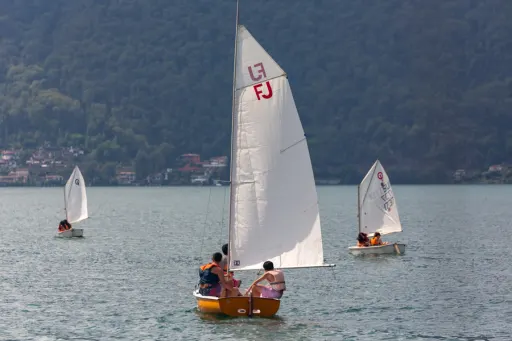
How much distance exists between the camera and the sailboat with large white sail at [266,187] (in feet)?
165

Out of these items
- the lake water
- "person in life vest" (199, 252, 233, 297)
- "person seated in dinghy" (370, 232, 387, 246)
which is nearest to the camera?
"person in life vest" (199, 252, 233, 297)

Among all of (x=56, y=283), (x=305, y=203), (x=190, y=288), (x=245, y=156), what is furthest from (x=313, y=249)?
(x=56, y=283)

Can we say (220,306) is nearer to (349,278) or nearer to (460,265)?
(349,278)

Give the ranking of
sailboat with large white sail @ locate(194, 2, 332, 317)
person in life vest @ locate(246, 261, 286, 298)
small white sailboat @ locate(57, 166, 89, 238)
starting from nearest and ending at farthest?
sailboat with large white sail @ locate(194, 2, 332, 317) < person in life vest @ locate(246, 261, 286, 298) < small white sailboat @ locate(57, 166, 89, 238)

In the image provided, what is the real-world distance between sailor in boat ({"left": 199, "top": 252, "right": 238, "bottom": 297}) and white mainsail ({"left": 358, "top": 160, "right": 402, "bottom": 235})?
42565 mm

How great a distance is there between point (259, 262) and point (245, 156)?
16.1ft

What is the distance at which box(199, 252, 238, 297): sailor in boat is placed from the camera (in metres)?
51.9

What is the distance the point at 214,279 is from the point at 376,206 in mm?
44775

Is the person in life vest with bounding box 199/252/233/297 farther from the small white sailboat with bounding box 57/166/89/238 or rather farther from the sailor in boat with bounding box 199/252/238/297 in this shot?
the small white sailboat with bounding box 57/166/89/238

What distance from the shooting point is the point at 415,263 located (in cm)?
8369

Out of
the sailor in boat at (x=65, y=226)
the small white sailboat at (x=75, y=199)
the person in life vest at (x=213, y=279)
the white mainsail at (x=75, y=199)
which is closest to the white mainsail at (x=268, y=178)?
the person in life vest at (x=213, y=279)

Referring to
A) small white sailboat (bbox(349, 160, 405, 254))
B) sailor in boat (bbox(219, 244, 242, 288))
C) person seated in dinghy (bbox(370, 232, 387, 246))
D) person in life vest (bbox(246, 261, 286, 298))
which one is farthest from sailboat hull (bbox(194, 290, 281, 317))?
small white sailboat (bbox(349, 160, 405, 254))

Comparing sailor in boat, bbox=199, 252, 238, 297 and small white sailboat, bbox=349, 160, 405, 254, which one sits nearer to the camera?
sailor in boat, bbox=199, 252, 238, 297

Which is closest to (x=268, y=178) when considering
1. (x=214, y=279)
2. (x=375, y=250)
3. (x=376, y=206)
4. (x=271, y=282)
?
(x=271, y=282)
